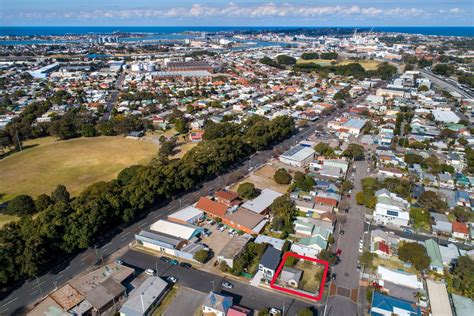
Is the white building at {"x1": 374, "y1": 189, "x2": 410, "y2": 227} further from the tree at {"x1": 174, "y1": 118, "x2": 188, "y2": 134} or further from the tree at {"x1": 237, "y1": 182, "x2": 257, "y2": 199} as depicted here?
the tree at {"x1": 174, "y1": 118, "x2": 188, "y2": 134}

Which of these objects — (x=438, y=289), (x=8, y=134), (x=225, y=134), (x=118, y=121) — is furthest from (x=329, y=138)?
(x=8, y=134)

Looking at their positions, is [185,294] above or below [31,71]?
below

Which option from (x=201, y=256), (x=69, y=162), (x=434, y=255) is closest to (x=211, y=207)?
(x=201, y=256)

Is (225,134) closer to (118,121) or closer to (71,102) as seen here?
(118,121)

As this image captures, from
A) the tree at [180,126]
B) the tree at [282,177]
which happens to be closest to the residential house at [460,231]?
the tree at [282,177]

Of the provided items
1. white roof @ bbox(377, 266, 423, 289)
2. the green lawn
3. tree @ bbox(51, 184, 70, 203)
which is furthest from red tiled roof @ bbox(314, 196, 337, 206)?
the green lawn

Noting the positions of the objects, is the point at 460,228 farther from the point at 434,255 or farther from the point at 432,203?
the point at 434,255
